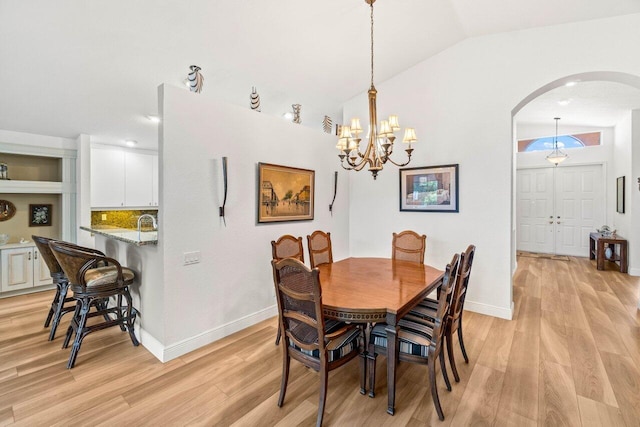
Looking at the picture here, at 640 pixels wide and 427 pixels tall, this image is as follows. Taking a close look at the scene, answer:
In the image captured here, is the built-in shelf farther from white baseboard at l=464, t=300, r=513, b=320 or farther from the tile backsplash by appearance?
white baseboard at l=464, t=300, r=513, b=320

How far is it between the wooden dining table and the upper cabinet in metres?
4.19

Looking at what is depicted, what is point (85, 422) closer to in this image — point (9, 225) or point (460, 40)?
point (9, 225)

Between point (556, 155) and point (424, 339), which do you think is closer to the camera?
point (424, 339)

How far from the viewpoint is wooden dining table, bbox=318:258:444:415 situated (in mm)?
1796

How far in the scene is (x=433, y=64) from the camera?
12.7 feet

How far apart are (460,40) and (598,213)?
18.6 ft

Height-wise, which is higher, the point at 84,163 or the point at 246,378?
the point at 84,163

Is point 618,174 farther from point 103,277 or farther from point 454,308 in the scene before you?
point 103,277

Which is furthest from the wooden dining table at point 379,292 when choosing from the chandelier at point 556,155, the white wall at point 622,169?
the chandelier at point 556,155

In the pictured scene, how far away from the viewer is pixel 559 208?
695cm

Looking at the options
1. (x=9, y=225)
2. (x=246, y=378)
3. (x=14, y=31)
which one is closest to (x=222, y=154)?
(x=14, y=31)

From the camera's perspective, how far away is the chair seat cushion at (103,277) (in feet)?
8.46

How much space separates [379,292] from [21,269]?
508cm

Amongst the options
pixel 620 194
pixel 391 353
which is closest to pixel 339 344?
pixel 391 353
